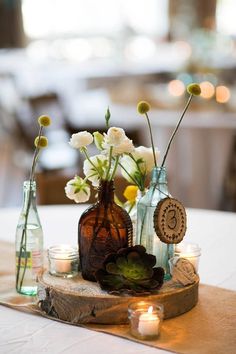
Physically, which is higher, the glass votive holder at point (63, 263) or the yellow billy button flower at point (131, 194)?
the yellow billy button flower at point (131, 194)

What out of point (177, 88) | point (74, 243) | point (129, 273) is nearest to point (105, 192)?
point (129, 273)

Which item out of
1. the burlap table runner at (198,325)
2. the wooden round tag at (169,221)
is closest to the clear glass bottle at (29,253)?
the burlap table runner at (198,325)

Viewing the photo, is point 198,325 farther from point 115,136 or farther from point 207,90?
point 207,90

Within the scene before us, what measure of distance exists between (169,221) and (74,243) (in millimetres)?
511

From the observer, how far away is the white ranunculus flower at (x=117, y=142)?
130 centimetres

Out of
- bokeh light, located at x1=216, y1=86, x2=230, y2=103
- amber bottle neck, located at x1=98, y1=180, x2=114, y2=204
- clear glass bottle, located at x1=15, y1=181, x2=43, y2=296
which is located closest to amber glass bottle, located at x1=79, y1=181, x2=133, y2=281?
amber bottle neck, located at x1=98, y1=180, x2=114, y2=204

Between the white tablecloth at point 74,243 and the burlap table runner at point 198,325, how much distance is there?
2 centimetres

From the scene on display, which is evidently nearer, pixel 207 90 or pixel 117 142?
pixel 117 142

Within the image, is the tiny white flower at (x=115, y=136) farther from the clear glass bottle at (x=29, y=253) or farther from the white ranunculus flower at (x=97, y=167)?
the clear glass bottle at (x=29, y=253)

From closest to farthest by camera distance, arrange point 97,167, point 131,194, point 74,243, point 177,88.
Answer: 1. point 97,167
2. point 131,194
3. point 74,243
4. point 177,88

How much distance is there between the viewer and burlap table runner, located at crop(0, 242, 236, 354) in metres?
1.22

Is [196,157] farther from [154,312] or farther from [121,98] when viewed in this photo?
[154,312]

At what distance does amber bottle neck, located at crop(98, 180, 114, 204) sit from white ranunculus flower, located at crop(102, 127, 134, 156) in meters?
0.06

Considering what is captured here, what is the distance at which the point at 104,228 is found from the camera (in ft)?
4.52
